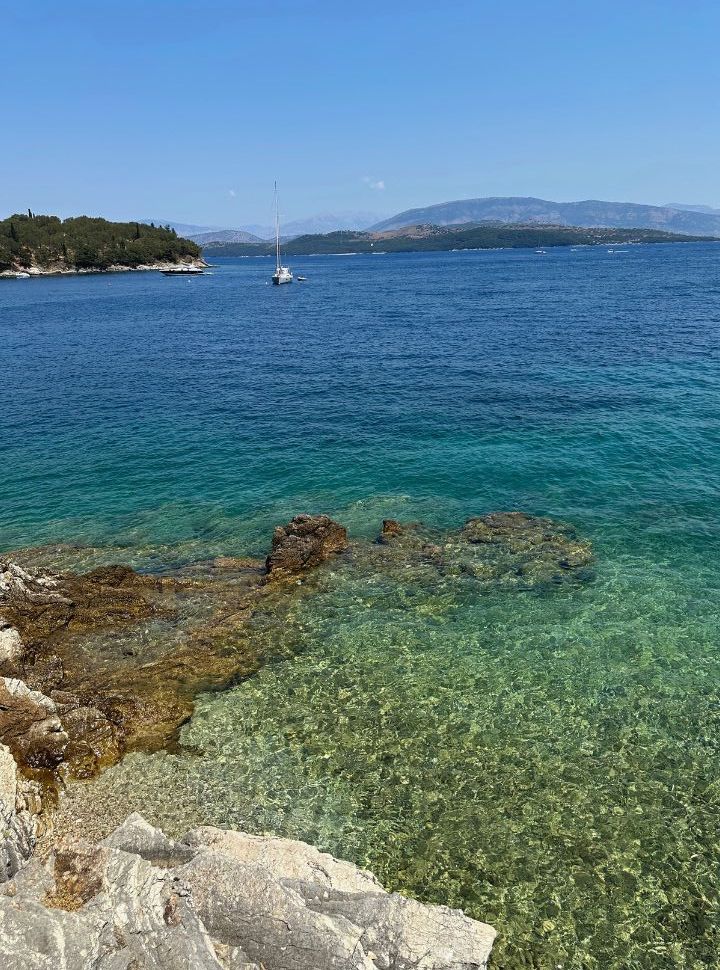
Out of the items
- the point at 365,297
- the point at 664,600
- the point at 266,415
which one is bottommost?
the point at 664,600

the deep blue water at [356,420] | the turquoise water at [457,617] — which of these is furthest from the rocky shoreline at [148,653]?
the deep blue water at [356,420]

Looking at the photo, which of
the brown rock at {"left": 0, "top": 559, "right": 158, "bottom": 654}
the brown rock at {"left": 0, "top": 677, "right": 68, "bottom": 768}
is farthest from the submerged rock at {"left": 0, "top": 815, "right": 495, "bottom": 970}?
the brown rock at {"left": 0, "top": 559, "right": 158, "bottom": 654}

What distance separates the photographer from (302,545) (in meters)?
27.4

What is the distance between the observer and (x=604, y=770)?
1675 cm

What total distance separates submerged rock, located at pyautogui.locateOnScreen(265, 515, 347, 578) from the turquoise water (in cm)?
186

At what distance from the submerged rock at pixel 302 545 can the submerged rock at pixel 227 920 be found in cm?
1499

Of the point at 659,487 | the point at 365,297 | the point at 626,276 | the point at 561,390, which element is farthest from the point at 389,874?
the point at 626,276

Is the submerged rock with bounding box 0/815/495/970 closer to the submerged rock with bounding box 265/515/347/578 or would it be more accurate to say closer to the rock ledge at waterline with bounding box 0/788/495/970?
the rock ledge at waterline with bounding box 0/788/495/970

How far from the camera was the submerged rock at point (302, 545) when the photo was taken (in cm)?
2703

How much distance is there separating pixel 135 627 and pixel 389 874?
13659 millimetres

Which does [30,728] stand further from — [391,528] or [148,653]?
[391,528]

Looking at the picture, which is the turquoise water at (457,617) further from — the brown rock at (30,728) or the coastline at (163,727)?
the brown rock at (30,728)

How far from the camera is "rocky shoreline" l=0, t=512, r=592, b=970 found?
36.7ft

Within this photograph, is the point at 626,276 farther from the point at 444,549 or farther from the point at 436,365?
the point at 444,549
